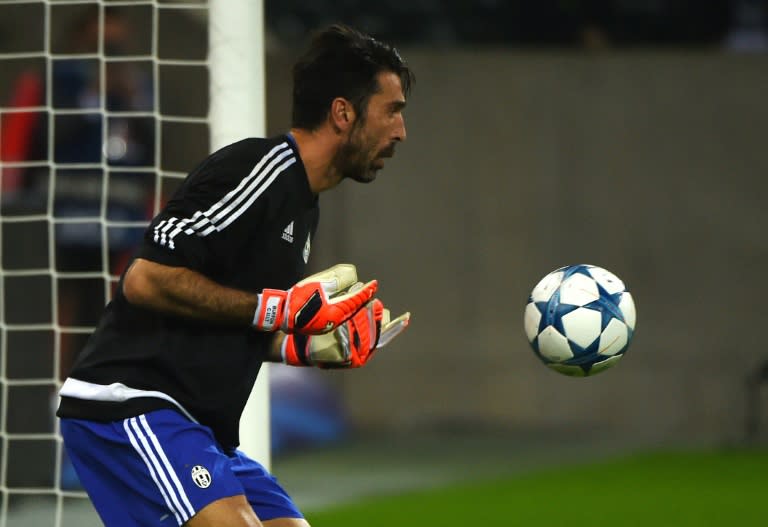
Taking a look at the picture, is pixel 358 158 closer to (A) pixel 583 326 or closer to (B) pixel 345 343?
(B) pixel 345 343

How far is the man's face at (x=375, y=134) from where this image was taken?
11.0 ft

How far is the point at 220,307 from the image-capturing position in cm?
306

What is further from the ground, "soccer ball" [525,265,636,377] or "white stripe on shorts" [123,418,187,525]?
"soccer ball" [525,265,636,377]

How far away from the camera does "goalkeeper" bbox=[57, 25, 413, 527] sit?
3.07m

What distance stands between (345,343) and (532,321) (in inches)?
24.4

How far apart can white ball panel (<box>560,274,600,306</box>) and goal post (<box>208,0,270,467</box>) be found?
92cm

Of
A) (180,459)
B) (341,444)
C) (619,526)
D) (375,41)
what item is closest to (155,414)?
(180,459)

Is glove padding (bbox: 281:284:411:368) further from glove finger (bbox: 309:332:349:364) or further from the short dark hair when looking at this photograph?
the short dark hair

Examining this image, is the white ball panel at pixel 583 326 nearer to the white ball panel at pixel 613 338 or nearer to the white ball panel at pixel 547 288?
the white ball panel at pixel 613 338

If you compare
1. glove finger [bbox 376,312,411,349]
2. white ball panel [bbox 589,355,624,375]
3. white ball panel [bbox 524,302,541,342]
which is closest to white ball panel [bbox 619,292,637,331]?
white ball panel [bbox 589,355,624,375]

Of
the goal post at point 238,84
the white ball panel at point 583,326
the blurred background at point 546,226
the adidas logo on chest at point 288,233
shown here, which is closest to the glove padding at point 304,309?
the adidas logo on chest at point 288,233

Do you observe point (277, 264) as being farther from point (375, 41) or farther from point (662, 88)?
point (662, 88)

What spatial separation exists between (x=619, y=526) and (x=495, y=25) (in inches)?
173

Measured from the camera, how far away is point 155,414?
3.12m
